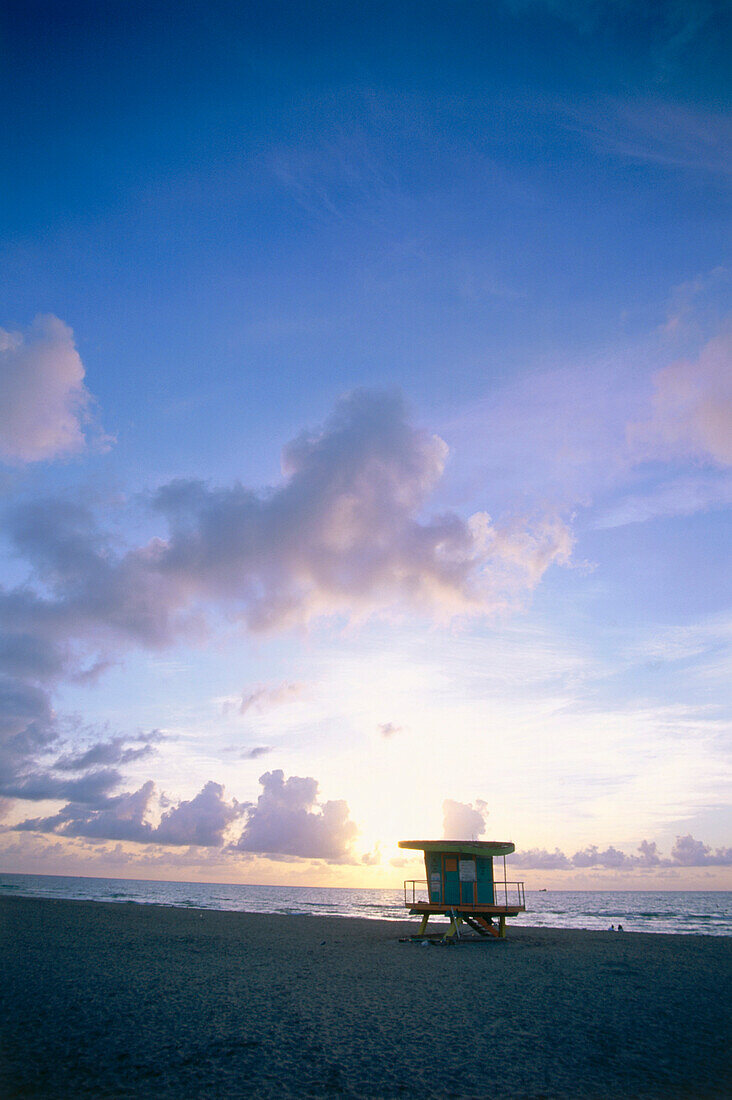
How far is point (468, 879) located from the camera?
3012 cm

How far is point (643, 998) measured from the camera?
1678 centimetres

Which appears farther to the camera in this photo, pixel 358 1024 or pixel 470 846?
pixel 470 846

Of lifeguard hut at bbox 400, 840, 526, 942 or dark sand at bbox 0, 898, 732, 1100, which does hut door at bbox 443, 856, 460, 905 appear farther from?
dark sand at bbox 0, 898, 732, 1100

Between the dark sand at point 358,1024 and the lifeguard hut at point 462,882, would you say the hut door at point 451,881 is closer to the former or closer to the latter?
the lifeguard hut at point 462,882

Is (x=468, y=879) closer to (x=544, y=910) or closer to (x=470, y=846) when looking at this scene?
(x=470, y=846)

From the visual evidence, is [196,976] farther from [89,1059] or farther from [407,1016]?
[89,1059]

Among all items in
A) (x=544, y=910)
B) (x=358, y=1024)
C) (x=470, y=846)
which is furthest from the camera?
(x=544, y=910)

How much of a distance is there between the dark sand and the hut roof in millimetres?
4987

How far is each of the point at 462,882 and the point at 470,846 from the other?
211 centimetres

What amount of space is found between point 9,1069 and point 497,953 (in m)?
21.5

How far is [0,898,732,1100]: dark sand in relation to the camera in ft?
32.8

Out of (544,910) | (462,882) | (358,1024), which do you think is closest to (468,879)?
(462,882)

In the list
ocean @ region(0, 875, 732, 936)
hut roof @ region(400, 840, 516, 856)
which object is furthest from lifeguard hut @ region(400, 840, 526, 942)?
ocean @ region(0, 875, 732, 936)

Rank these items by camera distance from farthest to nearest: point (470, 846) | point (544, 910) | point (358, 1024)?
point (544, 910) < point (470, 846) < point (358, 1024)
